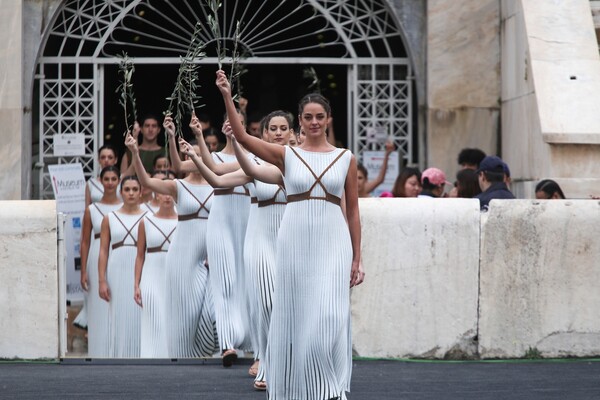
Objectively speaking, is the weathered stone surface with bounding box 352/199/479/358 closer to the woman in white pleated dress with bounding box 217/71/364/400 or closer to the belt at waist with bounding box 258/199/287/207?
the belt at waist with bounding box 258/199/287/207

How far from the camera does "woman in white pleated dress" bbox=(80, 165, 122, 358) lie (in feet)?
51.7

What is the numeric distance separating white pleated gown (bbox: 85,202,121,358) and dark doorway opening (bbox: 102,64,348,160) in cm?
853

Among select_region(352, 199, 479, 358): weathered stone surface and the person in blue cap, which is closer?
select_region(352, 199, 479, 358): weathered stone surface

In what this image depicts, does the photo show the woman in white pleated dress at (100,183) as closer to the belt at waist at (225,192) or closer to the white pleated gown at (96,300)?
the white pleated gown at (96,300)

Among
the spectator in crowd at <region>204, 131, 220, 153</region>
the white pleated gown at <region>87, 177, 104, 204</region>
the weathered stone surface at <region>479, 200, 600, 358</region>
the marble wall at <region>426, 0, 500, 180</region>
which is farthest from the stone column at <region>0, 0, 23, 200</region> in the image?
the weathered stone surface at <region>479, 200, 600, 358</region>

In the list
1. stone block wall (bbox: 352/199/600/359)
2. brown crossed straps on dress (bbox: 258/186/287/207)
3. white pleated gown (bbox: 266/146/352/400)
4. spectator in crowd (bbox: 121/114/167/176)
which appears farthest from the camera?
spectator in crowd (bbox: 121/114/167/176)

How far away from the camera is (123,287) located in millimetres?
15438

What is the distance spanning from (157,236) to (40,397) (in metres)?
4.65

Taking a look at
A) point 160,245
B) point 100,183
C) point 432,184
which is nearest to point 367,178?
point 432,184

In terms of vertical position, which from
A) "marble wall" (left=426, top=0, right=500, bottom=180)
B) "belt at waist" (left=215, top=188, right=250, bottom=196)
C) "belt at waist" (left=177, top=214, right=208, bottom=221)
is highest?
"marble wall" (left=426, top=0, right=500, bottom=180)

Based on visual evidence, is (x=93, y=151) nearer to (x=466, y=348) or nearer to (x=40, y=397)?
(x=466, y=348)

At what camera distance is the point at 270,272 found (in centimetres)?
1148

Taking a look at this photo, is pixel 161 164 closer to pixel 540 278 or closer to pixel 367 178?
pixel 367 178

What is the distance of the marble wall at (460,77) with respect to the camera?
17.8 meters
